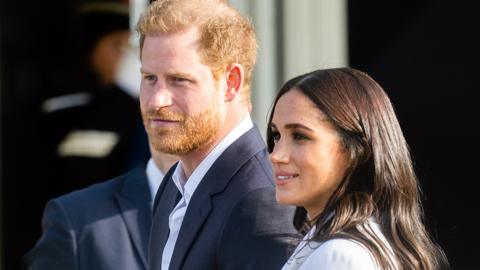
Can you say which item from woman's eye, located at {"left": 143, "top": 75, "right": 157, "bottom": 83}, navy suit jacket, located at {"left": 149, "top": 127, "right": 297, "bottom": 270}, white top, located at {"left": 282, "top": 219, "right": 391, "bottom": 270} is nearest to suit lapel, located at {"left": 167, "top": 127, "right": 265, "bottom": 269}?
navy suit jacket, located at {"left": 149, "top": 127, "right": 297, "bottom": 270}

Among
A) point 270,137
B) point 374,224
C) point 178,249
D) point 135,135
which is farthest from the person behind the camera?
point 135,135

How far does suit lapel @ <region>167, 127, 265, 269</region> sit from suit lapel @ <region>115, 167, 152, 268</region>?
70 centimetres

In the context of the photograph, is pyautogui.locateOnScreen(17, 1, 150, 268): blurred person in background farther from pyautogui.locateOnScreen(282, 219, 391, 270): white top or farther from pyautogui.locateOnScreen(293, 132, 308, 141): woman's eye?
pyautogui.locateOnScreen(282, 219, 391, 270): white top

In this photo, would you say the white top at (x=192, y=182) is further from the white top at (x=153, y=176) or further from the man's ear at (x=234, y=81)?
the white top at (x=153, y=176)

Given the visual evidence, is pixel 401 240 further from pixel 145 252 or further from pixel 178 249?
pixel 145 252

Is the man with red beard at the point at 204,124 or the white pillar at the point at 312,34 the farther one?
the white pillar at the point at 312,34

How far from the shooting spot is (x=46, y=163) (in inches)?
259

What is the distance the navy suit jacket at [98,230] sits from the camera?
11.5 ft

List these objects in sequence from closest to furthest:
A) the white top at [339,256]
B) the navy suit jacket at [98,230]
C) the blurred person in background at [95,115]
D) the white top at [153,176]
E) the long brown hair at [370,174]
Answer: the white top at [339,256], the long brown hair at [370,174], the navy suit jacket at [98,230], the white top at [153,176], the blurred person in background at [95,115]

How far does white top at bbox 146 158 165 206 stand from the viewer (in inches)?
145

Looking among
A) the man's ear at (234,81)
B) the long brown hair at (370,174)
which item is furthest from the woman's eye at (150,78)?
the long brown hair at (370,174)

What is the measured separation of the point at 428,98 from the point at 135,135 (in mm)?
1220

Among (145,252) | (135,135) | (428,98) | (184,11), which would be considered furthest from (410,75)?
(184,11)

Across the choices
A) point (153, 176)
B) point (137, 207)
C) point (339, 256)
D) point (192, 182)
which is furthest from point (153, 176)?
point (339, 256)
